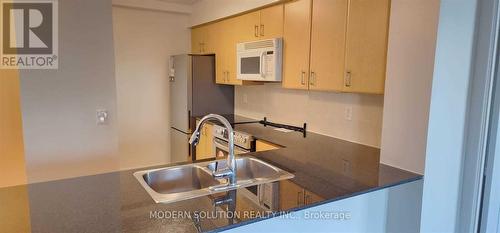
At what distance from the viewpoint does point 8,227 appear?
3.36 ft

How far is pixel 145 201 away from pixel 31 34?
6.27 ft

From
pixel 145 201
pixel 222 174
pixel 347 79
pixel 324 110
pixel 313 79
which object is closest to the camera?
pixel 145 201

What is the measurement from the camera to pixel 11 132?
2.59 m

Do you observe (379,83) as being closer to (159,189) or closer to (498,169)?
(498,169)

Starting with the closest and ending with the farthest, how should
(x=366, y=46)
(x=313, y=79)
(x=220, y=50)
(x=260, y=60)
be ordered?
(x=366, y=46) → (x=313, y=79) → (x=260, y=60) → (x=220, y=50)

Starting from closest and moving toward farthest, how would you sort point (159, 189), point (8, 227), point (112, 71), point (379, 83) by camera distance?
point (8, 227) < point (159, 189) < point (379, 83) < point (112, 71)

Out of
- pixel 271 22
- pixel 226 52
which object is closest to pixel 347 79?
pixel 271 22

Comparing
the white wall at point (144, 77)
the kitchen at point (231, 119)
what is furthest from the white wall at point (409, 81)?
the white wall at point (144, 77)

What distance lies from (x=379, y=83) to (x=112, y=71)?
2028 mm

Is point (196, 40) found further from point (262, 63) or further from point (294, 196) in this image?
point (294, 196)

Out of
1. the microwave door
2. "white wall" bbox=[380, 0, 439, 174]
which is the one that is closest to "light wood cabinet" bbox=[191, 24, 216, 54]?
the microwave door

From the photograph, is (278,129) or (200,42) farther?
(200,42)

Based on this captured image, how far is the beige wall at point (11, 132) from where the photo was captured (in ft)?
7.92

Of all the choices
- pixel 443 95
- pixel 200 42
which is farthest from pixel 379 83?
pixel 200 42
